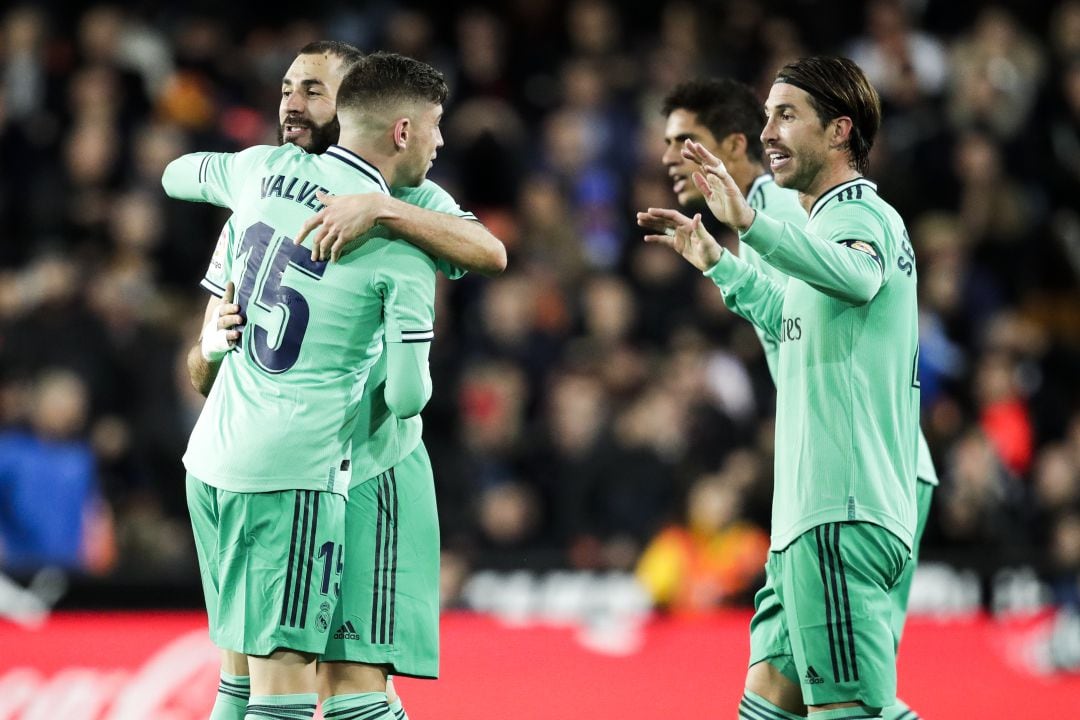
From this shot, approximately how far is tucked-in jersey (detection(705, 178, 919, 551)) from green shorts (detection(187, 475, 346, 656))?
131cm

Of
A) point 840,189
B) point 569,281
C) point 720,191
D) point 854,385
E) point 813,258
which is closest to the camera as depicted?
point 813,258

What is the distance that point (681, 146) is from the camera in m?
Answer: 5.57

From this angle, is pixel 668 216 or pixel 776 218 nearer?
pixel 668 216

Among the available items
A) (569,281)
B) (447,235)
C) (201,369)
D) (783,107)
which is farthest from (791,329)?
(569,281)

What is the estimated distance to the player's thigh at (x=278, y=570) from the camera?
4.18 meters

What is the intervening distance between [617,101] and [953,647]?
5551mm

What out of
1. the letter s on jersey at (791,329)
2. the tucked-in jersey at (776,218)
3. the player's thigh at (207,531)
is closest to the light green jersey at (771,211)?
the tucked-in jersey at (776,218)

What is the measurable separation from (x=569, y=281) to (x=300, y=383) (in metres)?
6.55

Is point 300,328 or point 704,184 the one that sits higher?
point 704,184

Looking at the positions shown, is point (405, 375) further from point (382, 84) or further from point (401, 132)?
point (382, 84)

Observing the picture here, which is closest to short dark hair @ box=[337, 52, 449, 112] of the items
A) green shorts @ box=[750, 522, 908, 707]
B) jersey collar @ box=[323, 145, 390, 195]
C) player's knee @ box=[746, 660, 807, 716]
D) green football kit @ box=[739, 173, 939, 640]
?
jersey collar @ box=[323, 145, 390, 195]

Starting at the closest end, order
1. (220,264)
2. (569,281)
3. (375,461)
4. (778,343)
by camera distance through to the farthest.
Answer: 1. (220,264)
2. (375,461)
3. (778,343)
4. (569,281)

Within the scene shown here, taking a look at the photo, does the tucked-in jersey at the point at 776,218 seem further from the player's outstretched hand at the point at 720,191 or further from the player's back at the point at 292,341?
the player's back at the point at 292,341

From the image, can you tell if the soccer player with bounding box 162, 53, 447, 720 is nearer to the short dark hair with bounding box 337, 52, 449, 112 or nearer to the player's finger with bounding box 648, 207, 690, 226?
the short dark hair with bounding box 337, 52, 449, 112
